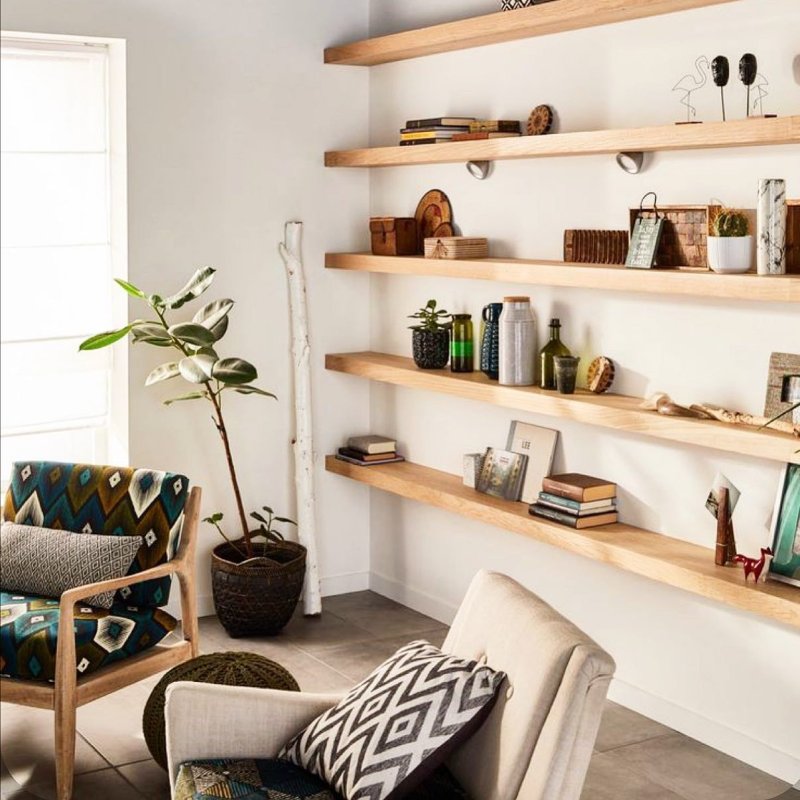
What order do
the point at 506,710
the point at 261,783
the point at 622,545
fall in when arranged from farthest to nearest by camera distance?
the point at 622,545
the point at 261,783
the point at 506,710

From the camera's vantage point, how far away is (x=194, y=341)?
4.31 metres

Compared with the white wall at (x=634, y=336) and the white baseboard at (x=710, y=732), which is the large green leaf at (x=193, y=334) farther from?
the white baseboard at (x=710, y=732)

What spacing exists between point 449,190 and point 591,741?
2.84 m

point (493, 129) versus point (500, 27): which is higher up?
point (500, 27)

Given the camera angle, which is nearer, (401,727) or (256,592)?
(401,727)

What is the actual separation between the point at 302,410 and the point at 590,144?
1.77 m

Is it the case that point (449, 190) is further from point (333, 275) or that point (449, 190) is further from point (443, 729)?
point (443, 729)

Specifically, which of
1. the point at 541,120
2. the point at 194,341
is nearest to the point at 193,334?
the point at 194,341

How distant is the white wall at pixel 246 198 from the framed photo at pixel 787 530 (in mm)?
2229

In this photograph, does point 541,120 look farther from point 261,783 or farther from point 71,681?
point 261,783

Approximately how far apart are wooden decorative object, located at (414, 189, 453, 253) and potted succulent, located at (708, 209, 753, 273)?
1.49 meters

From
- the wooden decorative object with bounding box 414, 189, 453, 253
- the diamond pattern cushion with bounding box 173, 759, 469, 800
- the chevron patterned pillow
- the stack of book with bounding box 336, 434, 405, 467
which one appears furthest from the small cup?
the diamond pattern cushion with bounding box 173, 759, 469, 800

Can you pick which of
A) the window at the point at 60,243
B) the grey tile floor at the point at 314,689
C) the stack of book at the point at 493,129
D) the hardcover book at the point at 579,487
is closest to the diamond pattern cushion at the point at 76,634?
the grey tile floor at the point at 314,689

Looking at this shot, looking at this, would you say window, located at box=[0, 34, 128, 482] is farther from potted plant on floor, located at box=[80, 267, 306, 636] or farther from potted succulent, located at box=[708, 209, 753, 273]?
potted succulent, located at box=[708, 209, 753, 273]
